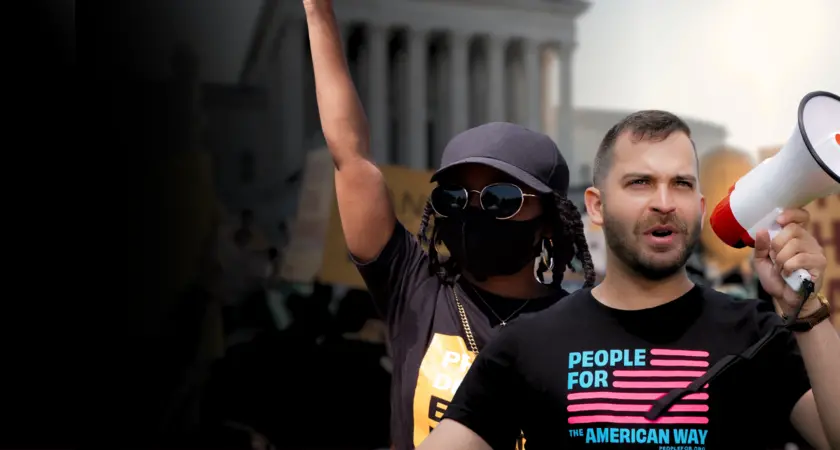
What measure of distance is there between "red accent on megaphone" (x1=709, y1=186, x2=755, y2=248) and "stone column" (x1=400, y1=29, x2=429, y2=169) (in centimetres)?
1233

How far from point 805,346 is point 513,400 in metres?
0.45

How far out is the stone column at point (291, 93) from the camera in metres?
9.56

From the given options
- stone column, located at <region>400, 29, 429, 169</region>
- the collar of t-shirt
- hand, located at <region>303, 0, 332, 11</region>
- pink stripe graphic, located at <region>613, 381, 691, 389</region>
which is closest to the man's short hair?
pink stripe graphic, located at <region>613, 381, 691, 389</region>

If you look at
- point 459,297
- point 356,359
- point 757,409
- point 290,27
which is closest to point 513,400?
point 757,409

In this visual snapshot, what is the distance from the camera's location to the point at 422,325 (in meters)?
1.87

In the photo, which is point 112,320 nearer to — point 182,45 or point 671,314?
point 182,45

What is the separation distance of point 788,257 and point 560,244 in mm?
758

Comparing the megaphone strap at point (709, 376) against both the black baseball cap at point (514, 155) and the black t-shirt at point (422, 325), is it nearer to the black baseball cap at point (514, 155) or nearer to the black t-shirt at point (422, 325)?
the black t-shirt at point (422, 325)

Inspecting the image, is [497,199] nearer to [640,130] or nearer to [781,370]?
[640,130]

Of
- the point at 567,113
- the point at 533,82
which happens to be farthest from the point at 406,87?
the point at 567,113

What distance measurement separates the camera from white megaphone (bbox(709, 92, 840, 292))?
1257 mm

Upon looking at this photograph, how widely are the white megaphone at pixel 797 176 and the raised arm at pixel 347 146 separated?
2.55 ft

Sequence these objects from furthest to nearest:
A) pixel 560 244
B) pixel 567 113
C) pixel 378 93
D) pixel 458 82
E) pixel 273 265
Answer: pixel 458 82 < pixel 378 93 < pixel 567 113 < pixel 273 265 < pixel 560 244

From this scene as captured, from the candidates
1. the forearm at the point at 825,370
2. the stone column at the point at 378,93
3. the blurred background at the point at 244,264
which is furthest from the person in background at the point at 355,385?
the stone column at the point at 378,93
